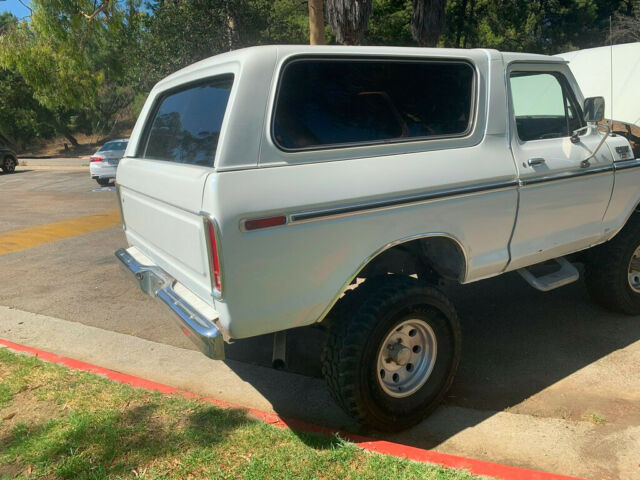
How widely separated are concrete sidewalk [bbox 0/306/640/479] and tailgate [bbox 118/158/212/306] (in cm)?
95

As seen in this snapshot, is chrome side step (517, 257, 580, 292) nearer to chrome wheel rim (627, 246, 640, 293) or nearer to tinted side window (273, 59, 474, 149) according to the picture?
chrome wheel rim (627, 246, 640, 293)

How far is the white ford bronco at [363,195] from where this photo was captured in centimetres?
264

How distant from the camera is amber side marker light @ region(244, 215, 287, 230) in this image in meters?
2.54

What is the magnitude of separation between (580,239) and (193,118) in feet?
9.50

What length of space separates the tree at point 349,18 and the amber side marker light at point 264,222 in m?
6.93

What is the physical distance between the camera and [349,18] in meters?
8.61

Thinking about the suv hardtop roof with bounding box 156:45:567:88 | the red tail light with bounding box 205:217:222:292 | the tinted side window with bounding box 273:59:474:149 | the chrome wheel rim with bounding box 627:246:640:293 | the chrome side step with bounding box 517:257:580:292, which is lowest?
the chrome wheel rim with bounding box 627:246:640:293

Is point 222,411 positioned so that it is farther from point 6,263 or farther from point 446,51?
point 6,263

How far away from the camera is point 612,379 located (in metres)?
3.67

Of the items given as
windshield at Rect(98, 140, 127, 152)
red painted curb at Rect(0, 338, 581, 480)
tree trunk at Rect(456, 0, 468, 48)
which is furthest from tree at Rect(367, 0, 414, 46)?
red painted curb at Rect(0, 338, 581, 480)

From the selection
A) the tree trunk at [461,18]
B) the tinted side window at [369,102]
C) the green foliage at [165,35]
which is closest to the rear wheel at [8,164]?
the green foliage at [165,35]

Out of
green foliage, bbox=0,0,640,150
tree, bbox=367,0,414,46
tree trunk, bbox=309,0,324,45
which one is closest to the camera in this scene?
tree trunk, bbox=309,0,324,45

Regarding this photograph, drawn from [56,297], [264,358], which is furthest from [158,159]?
[56,297]

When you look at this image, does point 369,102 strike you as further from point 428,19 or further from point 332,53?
point 428,19
